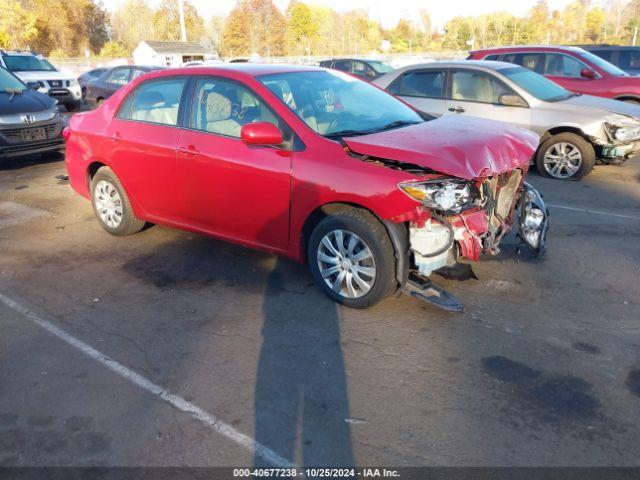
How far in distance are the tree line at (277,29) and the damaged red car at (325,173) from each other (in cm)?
5829

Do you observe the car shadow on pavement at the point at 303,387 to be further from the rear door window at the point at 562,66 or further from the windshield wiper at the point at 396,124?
the rear door window at the point at 562,66

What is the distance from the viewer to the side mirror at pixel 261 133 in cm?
420

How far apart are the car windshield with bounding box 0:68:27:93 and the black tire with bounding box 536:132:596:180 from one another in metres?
8.78

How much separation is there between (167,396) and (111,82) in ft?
49.3

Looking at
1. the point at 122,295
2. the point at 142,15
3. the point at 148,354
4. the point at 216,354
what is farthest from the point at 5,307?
the point at 142,15

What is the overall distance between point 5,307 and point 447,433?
3.54 metres

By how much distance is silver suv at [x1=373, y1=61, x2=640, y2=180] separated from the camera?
7.92 metres

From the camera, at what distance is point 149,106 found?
5.39 meters

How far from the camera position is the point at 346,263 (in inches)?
165

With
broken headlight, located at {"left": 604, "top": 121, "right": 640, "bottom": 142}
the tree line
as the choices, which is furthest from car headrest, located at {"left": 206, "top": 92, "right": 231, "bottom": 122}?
the tree line

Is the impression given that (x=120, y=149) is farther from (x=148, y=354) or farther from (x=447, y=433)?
(x=447, y=433)

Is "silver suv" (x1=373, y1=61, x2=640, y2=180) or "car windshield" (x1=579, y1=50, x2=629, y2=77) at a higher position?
"car windshield" (x1=579, y1=50, x2=629, y2=77)

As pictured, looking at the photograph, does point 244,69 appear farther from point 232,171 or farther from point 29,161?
point 29,161

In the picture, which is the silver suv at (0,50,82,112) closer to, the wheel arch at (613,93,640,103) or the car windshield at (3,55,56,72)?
the car windshield at (3,55,56,72)
